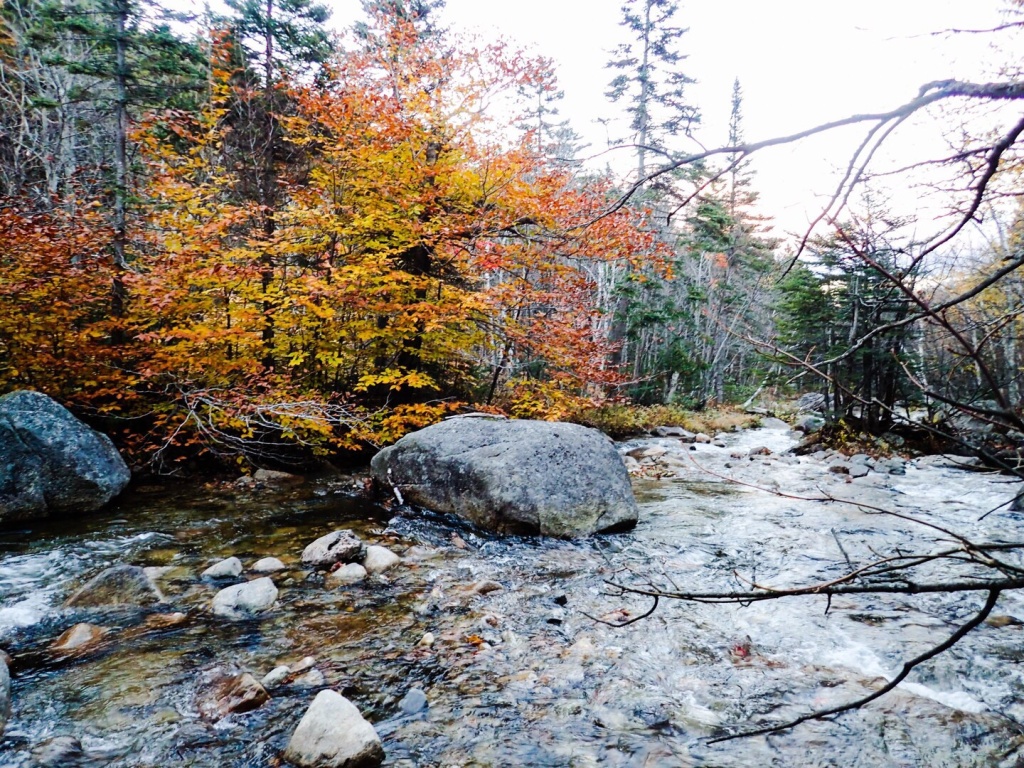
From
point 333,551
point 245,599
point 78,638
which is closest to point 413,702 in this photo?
point 245,599

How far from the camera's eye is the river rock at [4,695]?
2.66 metres

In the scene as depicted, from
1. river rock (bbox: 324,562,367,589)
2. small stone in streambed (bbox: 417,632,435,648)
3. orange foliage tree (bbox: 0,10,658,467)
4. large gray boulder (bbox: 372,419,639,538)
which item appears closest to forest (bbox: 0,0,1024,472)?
orange foliage tree (bbox: 0,10,658,467)

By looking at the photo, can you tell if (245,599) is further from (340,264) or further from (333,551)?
(340,264)

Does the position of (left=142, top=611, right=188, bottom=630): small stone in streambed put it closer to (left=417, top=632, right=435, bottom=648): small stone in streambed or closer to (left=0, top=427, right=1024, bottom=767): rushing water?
(left=0, top=427, right=1024, bottom=767): rushing water

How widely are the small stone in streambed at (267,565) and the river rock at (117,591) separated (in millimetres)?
744

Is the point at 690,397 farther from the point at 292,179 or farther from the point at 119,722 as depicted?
the point at 119,722

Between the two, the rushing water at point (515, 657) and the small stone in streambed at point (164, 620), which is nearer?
the rushing water at point (515, 657)

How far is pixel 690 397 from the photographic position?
2244 cm

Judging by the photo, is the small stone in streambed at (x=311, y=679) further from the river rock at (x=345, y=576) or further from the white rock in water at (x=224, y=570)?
the white rock in water at (x=224, y=570)

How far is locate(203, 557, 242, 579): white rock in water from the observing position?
4.54m

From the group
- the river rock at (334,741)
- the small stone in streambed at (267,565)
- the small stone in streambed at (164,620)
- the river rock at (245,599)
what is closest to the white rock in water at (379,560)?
the small stone in streambed at (267,565)

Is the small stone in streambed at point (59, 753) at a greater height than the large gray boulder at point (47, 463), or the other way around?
the large gray boulder at point (47, 463)

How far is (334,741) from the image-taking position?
8.29ft

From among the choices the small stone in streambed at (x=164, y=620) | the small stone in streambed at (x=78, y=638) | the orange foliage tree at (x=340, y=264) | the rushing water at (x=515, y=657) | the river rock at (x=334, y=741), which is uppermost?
the orange foliage tree at (x=340, y=264)
